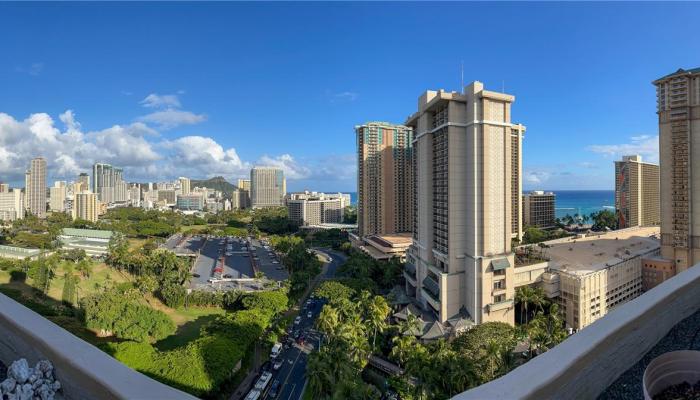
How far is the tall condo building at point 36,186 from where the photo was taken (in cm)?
6900

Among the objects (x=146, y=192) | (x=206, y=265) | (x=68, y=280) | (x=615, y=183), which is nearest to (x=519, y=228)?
(x=615, y=183)

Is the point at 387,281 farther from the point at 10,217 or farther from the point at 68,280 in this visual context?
the point at 10,217

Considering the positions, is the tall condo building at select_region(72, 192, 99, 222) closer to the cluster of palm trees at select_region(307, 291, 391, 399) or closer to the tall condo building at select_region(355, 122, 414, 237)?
the tall condo building at select_region(355, 122, 414, 237)

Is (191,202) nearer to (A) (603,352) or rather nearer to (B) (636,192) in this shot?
(B) (636,192)

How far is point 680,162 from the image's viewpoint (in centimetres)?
2236

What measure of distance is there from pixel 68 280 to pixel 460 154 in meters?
24.5

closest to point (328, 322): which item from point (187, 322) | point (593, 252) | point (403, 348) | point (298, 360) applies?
point (298, 360)

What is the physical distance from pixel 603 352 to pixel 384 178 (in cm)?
3624

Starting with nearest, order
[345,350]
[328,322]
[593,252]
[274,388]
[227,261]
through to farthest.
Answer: [345,350] → [274,388] → [328,322] → [593,252] → [227,261]

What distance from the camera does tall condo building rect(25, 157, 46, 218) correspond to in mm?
69000

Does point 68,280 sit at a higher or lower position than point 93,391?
lower

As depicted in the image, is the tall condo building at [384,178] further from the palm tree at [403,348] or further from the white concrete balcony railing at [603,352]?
the white concrete balcony railing at [603,352]

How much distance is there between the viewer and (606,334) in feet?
6.91

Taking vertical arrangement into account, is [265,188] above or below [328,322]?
above
